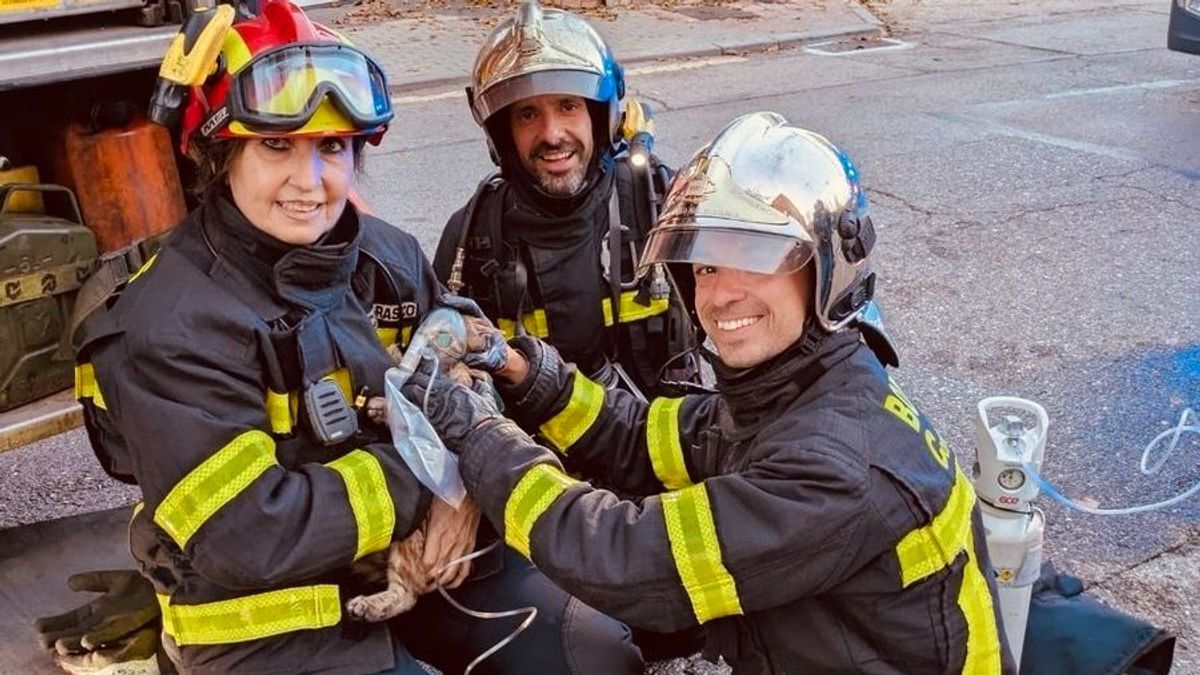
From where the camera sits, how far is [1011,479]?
2.56 m

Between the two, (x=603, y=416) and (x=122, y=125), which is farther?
(x=122, y=125)

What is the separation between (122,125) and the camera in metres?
3.11

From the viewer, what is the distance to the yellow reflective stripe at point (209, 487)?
2.09 metres

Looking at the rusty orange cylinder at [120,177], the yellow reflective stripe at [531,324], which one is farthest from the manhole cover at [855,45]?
the rusty orange cylinder at [120,177]

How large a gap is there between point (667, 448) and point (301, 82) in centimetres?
107

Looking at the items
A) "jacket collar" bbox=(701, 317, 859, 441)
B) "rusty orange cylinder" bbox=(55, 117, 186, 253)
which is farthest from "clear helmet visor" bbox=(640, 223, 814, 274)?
"rusty orange cylinder" bbox=(55, 117, 186, 253)

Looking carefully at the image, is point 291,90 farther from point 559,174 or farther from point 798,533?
point 798,533

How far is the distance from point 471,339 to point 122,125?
4.11ft

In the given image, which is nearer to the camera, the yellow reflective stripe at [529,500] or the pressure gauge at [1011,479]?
the yellow reflective stripe at [529,500]

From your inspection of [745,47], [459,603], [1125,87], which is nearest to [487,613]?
[459,603]

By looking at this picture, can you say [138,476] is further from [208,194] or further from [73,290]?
[73,290]

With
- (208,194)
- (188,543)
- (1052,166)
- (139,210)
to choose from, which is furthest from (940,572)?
(1052,166)

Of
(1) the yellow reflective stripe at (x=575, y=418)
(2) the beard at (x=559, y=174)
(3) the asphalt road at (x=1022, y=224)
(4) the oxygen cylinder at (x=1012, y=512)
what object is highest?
(2) the beard at (x=559, y=174)

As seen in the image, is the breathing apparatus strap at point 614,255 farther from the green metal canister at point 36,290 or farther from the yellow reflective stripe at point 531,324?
the green metal canister at point 36,290
